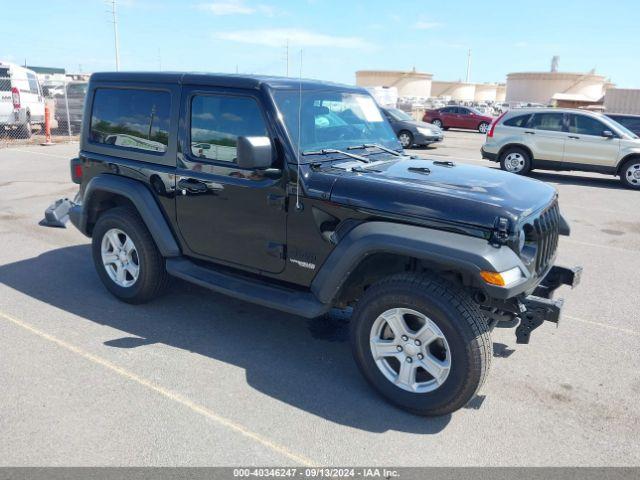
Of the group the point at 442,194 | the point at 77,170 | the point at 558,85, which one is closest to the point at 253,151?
the point at 442,194

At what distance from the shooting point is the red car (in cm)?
3023

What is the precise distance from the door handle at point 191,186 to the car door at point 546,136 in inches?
429

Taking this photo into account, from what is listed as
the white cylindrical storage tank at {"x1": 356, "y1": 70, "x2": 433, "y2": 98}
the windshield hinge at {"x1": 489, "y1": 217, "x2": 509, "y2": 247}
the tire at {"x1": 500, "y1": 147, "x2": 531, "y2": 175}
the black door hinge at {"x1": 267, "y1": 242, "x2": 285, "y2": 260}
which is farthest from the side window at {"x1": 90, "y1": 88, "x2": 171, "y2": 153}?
the white cylindrical storage tank at {"x1": 356, "y1": 70, "x2": 433, "y2": 98}

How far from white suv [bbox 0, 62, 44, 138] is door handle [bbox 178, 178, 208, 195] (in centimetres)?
1507

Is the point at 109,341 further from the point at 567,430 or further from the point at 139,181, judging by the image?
the point at 567,430

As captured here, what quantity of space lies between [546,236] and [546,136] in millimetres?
10465

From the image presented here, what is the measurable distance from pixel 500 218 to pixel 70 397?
2.87 m

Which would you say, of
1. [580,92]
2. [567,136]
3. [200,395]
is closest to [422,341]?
[200,395]

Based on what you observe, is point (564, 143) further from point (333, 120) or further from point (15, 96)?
point (15, 96)

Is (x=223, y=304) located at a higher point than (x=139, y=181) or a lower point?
lower

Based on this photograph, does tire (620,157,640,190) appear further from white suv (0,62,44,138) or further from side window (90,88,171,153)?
white suv (0,62,44,138)

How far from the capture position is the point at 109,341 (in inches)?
163

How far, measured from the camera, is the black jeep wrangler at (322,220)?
315 cm

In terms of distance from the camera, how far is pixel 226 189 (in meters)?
4.01
